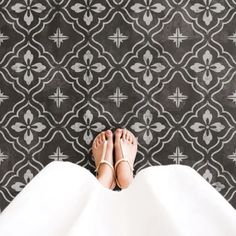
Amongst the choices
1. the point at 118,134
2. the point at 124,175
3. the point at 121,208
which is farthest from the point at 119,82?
the point at 121,208

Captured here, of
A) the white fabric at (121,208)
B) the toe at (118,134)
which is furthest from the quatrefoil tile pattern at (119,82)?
the white fabric at (121,208)

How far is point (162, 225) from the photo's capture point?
2.09 feet

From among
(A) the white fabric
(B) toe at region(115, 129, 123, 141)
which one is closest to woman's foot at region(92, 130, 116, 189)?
(B) toe at region(115, 129, 123, 141)

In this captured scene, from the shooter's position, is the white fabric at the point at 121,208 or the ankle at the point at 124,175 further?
the ankle at the point at 124,175

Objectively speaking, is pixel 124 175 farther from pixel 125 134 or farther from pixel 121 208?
pixel 121 208

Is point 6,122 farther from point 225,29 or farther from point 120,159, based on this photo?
point 225,29

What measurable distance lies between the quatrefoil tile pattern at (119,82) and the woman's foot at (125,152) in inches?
1.0

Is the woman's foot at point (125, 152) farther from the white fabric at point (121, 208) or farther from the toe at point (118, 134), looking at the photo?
the white fabric at point (121, 208)

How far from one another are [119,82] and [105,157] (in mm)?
207

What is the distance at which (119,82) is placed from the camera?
121 centimetres

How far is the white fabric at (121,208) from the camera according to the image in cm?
64

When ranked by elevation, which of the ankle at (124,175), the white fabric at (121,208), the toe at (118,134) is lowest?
the ankle at (124,175)

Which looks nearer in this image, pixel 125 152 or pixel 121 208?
pixel 121 208

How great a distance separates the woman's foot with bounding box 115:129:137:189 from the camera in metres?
1.16
